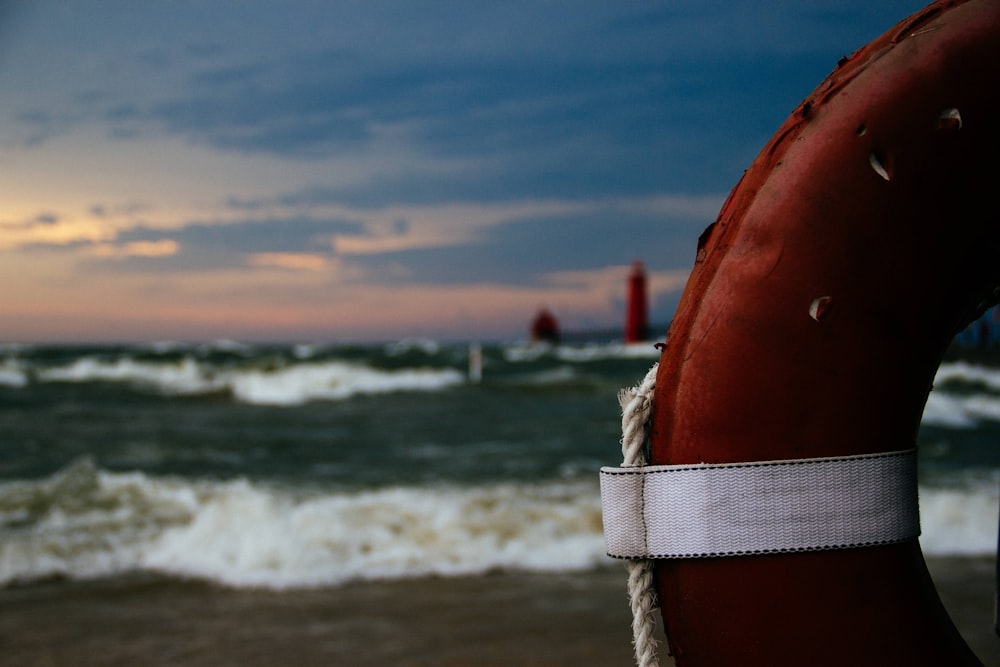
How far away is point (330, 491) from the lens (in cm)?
555

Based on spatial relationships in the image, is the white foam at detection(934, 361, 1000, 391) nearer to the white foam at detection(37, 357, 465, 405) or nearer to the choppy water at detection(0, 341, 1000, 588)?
the choppy water at detection(0, 341, 1000, 588)

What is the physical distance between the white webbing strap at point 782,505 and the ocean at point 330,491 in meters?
2.68

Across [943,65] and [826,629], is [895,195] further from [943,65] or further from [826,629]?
[826,629]

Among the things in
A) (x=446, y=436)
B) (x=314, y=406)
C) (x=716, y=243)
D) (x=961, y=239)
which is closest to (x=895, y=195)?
(x=961, y=239)

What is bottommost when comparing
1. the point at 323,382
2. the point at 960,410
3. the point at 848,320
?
the point at 960,410

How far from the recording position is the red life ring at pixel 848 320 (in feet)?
3.66

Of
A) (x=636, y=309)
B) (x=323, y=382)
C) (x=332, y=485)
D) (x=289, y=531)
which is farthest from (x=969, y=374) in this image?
(x=636, y=309)

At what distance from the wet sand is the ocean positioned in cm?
11

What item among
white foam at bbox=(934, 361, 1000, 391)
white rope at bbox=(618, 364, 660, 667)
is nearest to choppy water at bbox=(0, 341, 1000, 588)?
white foam at bbox=(934, 361, 1000, 391)

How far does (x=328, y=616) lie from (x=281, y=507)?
1768 mm

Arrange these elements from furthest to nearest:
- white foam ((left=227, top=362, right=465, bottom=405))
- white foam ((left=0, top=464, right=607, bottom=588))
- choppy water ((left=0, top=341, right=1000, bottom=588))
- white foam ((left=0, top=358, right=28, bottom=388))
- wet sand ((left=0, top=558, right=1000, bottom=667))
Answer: white foam ((left=0, top=358, right=28, bottom=388)) < white foam ((left=227, top=362, right=465, bottom=405)) < choppy water ((left=0, top=341, right=1000, bottom=588)) < white foam ((left=0, top=464, right=607, bottom=588)) < wet sand ((left=0, top=558, right=1000, bottom=667))

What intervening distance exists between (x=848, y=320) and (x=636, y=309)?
134ft

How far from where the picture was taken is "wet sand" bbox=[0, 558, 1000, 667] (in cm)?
281

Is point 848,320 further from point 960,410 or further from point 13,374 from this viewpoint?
point 13,374
